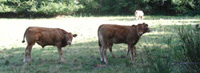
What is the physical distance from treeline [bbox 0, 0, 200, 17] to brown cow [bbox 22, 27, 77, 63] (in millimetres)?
32558

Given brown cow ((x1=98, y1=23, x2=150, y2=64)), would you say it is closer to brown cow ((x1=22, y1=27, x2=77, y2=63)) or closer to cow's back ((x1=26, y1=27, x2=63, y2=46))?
brown cow ((x1=22, y1=27, x2=77, y2=63))

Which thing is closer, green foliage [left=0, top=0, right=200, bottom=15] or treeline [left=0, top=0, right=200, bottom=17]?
green foliage [left=0, top=0, right=200, bottom=15]

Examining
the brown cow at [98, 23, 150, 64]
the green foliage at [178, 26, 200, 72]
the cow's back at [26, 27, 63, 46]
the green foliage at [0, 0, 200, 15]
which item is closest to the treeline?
the green foliage at [0, 0, 200, 15]

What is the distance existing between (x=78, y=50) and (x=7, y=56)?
9.35 ft

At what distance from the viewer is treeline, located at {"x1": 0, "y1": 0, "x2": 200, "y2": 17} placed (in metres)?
43.4

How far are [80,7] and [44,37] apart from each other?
130 feet

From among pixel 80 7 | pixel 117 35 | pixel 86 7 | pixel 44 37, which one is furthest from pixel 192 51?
pixel 86 7

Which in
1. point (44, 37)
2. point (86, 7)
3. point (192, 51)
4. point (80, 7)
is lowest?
point (86, 7)

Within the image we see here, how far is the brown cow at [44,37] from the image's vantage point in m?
9.25

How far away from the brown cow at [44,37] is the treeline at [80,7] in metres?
32.6

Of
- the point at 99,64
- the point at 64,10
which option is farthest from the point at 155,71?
the point at 64,10

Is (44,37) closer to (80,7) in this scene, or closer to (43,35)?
(43,35)

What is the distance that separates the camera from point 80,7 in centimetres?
4869

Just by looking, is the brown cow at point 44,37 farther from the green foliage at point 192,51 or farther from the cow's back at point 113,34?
the green foliage at point 192,51
